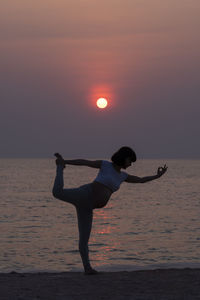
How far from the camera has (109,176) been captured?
871 centimetres

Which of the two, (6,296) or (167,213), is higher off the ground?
(167,213)

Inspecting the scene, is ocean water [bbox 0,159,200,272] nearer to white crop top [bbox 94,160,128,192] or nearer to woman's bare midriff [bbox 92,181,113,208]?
woman's bare midriff [bbox 92,181,113,208]

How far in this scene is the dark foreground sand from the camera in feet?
25.0

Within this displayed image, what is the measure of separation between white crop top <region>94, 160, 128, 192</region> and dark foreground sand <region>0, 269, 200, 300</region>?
157 cm

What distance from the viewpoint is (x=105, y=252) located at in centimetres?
2028

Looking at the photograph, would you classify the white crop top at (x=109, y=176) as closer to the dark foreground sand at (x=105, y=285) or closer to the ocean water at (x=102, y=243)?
the dark foreground sand at (x=105, y=285)

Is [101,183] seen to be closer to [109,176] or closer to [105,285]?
[109,176]

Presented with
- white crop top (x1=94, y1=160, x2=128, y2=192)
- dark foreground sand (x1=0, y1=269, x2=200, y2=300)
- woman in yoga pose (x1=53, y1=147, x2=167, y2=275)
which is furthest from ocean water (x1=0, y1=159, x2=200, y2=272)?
white crop top (x1=94, y1=160, x2=128, y2=192)

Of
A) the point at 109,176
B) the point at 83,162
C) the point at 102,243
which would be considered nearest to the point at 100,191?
the point at 109,176

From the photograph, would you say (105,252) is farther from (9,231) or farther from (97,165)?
(97,165)

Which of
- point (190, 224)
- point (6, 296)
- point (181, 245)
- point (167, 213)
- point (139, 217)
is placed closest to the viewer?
point (6, 296)

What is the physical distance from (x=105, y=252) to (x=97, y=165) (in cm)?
1214

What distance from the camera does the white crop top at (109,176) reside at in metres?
8.70

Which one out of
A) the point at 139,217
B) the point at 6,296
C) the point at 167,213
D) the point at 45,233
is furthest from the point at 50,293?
the point at 167,213
